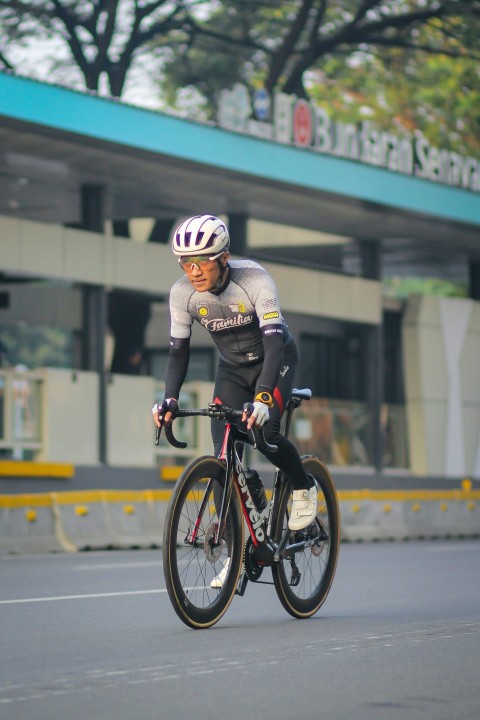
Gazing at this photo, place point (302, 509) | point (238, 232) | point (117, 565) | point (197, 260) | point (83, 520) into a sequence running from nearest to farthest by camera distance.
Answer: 1. point (197, 260)
2. point (302, 509)
3. point (117, 565)
4. point (83, 520)
5. point (238, 232)

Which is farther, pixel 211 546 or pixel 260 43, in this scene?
pixel 260 43

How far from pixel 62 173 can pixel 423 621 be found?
20457mm

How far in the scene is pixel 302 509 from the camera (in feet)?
29.0

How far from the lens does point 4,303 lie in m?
33.6

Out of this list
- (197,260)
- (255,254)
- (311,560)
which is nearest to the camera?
(197,260)

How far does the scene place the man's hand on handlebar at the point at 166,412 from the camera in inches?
321

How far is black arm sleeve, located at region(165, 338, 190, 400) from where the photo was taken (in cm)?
838

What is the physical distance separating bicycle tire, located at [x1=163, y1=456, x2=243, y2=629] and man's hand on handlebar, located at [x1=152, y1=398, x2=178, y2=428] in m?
0.29

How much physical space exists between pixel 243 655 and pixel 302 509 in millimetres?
1738

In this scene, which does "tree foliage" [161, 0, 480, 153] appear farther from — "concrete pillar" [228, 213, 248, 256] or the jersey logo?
the jersey logo

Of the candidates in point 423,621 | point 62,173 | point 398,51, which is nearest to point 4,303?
point 62,173

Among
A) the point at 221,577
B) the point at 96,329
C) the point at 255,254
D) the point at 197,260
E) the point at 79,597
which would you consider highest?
the point at 255,254

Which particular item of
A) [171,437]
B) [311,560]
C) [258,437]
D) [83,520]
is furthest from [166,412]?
[83,520]

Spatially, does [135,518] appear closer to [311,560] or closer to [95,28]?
[311,560]
